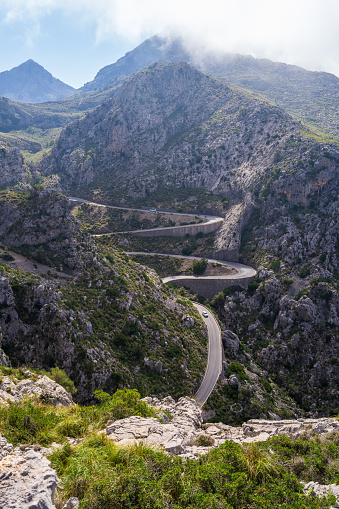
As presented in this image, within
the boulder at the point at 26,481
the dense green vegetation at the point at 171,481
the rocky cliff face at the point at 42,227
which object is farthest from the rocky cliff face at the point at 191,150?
the boulder at the point at 26,481

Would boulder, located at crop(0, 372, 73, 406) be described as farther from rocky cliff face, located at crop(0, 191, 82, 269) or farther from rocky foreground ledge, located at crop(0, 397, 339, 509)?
rocky cliff face, located at crop(0, 191, 82, 269)

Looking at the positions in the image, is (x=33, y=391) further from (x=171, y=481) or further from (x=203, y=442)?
(x=171, y=481)

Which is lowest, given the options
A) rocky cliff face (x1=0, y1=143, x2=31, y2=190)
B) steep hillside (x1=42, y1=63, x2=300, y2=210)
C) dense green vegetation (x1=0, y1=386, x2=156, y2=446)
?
dense green vegetation (x1=0, y1=386, x2=156, y2=446)

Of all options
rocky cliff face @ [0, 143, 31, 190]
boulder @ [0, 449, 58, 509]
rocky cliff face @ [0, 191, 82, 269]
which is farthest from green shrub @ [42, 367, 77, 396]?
rocky cliff face @ [0, 143, 31, 190]

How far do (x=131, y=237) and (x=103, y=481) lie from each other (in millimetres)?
83282

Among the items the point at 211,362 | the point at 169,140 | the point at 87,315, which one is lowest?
the point at 211,362

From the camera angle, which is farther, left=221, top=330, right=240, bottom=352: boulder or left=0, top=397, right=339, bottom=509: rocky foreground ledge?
left=221, top=330, right=240, bottom=352: boulder

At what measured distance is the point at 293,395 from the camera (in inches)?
1966

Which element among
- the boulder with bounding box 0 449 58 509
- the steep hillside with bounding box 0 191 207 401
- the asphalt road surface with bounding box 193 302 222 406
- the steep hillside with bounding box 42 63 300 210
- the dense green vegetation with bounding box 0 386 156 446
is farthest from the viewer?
the steep hillside with bounding box 42 63 300 210

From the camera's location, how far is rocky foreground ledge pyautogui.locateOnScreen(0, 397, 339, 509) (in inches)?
331

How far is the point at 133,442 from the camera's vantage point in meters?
13.3

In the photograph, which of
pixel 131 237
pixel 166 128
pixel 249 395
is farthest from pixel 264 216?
pixel 166 128

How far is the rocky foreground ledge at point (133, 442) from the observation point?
27.6 ft

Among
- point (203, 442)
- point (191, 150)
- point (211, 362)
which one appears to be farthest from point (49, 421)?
point (191, 150)
